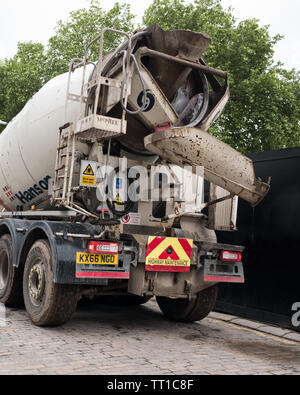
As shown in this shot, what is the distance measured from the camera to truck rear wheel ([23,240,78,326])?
544 cm

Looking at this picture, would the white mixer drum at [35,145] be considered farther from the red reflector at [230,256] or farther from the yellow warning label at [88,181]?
the red reflector at [230,256]

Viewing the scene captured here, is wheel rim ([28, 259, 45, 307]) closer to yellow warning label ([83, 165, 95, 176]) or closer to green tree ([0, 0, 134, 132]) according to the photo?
yellow warning label ([83, 165, 95, 176])

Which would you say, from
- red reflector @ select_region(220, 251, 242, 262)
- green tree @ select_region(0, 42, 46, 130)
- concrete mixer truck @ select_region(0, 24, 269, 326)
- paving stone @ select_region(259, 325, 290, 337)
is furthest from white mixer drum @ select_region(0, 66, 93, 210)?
green tree @ select_region(0, 42, 46, 130)

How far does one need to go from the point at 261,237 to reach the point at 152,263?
2.40 m

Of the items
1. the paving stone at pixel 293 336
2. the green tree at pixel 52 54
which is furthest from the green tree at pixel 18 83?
the paving stone at pixel 293 336

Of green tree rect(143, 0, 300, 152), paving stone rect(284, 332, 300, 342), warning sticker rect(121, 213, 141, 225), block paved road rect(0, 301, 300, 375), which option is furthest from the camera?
green tree rect(143, 0, 300, 152)

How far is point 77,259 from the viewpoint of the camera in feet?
17.1

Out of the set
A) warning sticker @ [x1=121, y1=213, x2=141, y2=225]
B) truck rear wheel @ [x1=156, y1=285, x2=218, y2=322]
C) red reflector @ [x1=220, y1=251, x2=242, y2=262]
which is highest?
warning sticker @ [x1=121, y1=213, x2=141, y2=225]

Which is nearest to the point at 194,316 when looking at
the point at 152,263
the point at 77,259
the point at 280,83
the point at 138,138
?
the point at 152,263

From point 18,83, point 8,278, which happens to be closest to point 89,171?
point 8,278

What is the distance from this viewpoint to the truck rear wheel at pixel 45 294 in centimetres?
544

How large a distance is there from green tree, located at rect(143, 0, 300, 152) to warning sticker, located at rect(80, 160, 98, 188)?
505 inches

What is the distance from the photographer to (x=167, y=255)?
5.50 m
